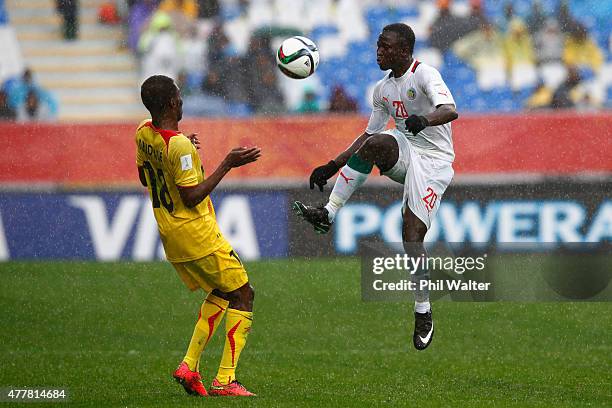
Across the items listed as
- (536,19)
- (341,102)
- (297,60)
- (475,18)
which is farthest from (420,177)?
(536,19)

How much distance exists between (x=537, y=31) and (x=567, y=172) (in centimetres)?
385

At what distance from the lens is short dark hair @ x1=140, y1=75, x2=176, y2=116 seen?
292 inches

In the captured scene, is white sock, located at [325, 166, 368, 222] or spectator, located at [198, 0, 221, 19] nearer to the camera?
white sock, located at [325, 166, 368, 222]

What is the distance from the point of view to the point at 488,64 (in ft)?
56.1

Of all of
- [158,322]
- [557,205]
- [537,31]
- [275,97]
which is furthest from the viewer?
[537,31]

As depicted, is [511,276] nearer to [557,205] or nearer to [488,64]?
[557,205]

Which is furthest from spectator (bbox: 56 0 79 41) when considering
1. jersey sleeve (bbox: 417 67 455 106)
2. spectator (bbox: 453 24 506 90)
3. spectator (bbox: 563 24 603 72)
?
jersey sleeve (bbox: 417 67 455 106)

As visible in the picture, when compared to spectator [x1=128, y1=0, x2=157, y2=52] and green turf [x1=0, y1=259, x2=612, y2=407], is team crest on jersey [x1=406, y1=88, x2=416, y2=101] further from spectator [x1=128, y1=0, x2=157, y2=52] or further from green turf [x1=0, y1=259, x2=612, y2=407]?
spectator [x1=128, y1=0, x2=157, y2=52]

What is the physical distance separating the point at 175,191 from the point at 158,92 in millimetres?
641

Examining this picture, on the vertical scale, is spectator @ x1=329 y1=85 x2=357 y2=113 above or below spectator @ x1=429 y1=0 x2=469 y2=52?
below

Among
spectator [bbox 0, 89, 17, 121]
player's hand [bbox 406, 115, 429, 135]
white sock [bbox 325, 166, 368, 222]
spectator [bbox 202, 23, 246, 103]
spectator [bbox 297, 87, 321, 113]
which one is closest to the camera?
player's hand [bbox 406, 115, 429, 135]

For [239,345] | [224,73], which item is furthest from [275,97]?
[239,345]

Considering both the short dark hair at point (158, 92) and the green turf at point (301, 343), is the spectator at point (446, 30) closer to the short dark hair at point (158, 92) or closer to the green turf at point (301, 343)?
the green turf at point (301, 343)

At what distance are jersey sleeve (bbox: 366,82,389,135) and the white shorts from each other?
0.63ft
